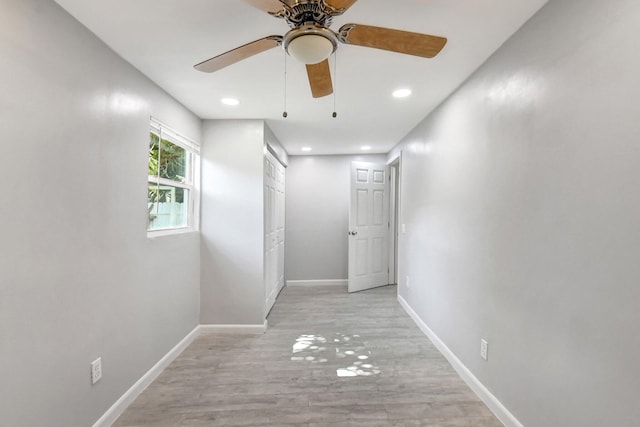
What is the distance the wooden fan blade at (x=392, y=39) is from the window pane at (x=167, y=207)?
1.94 m

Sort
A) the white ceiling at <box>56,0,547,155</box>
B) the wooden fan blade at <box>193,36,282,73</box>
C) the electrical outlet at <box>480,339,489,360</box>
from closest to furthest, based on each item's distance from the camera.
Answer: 1. the wooden fan blade at <box>193,36,282,73</box>
2. the white ceiling at <box>56,0,547,155</box>
3. the electrical outlet at <box>480,339,489,360</box>

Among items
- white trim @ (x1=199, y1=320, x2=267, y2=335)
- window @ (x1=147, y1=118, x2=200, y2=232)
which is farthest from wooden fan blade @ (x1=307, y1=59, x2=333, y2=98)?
white trim @ (x1=199, y1=320, x2=267, y2=335)

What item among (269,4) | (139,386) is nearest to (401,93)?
(269,4)

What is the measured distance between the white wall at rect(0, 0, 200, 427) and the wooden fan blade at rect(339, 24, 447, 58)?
1.40 meters

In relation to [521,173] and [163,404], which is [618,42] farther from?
[163,404]

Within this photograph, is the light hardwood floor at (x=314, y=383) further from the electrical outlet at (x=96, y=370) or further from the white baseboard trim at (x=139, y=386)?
the electrical outlet at (x=96, y=370)

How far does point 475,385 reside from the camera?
6.90 ft

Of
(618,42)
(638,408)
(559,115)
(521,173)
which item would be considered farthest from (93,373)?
(618,42)

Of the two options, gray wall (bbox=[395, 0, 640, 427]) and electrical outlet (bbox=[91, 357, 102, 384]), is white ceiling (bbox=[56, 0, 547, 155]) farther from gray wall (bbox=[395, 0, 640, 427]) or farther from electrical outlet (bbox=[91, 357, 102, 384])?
electrical outlet (bbox=[91, 357, 102, 384])

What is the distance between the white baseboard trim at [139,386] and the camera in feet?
5.87

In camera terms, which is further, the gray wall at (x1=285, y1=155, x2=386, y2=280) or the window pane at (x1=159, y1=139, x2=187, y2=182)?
the gray wall at (x1=285, y1=155, x2=386, y2=280)

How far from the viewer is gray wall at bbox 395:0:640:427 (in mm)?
1125

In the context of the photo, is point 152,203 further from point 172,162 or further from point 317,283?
point 317,283

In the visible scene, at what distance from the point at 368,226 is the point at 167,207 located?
304cm
